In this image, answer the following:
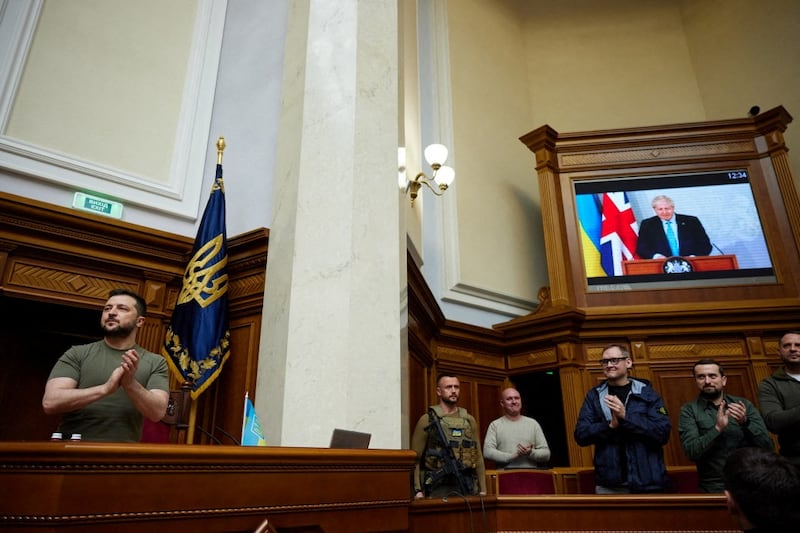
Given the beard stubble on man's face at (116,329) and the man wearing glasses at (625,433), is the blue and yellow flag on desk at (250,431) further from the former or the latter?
the man wearing glasses at (625,433)

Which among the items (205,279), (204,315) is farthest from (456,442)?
(205,279)

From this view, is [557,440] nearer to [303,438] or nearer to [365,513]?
[303,438]

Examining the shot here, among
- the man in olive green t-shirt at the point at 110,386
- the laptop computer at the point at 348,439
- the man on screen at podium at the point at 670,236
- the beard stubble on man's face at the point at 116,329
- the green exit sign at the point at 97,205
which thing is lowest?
the laptop computer at the point at 348,439

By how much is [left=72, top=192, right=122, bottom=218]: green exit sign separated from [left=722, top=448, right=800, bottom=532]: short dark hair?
3874 millimetres

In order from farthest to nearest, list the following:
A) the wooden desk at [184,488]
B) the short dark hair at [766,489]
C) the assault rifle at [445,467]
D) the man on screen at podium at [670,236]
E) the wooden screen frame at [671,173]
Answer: the man on screen at podium at [670,236]
the wooden screen frame at [671,173]
the assault rifle at [445,467]
the short dark hair at [766,489]
the wooden desk at [184,488]

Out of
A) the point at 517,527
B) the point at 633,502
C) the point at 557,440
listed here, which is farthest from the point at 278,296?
the point at 557,440

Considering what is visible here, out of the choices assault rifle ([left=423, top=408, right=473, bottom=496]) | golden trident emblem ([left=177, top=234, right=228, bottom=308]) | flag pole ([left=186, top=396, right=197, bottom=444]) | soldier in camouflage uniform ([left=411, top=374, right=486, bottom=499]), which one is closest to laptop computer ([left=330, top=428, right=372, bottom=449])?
assault rifle ([left=423, top=408, right=473, bottom=496])

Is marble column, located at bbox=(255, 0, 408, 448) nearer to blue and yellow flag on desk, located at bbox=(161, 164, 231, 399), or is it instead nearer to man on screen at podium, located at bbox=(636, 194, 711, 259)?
blue and yellow flag on desk, located at bbox=(161, 164, 231, 399)

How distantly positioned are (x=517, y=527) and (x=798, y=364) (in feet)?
5.76

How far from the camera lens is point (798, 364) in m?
3.24

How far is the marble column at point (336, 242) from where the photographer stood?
111 inches

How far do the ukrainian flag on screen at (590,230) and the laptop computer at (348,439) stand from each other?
4.71 m

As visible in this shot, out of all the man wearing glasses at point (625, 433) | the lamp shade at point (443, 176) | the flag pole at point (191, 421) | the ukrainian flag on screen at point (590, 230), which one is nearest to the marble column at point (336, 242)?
the flag pole at point (191, 421)

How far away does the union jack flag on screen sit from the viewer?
6.25m
